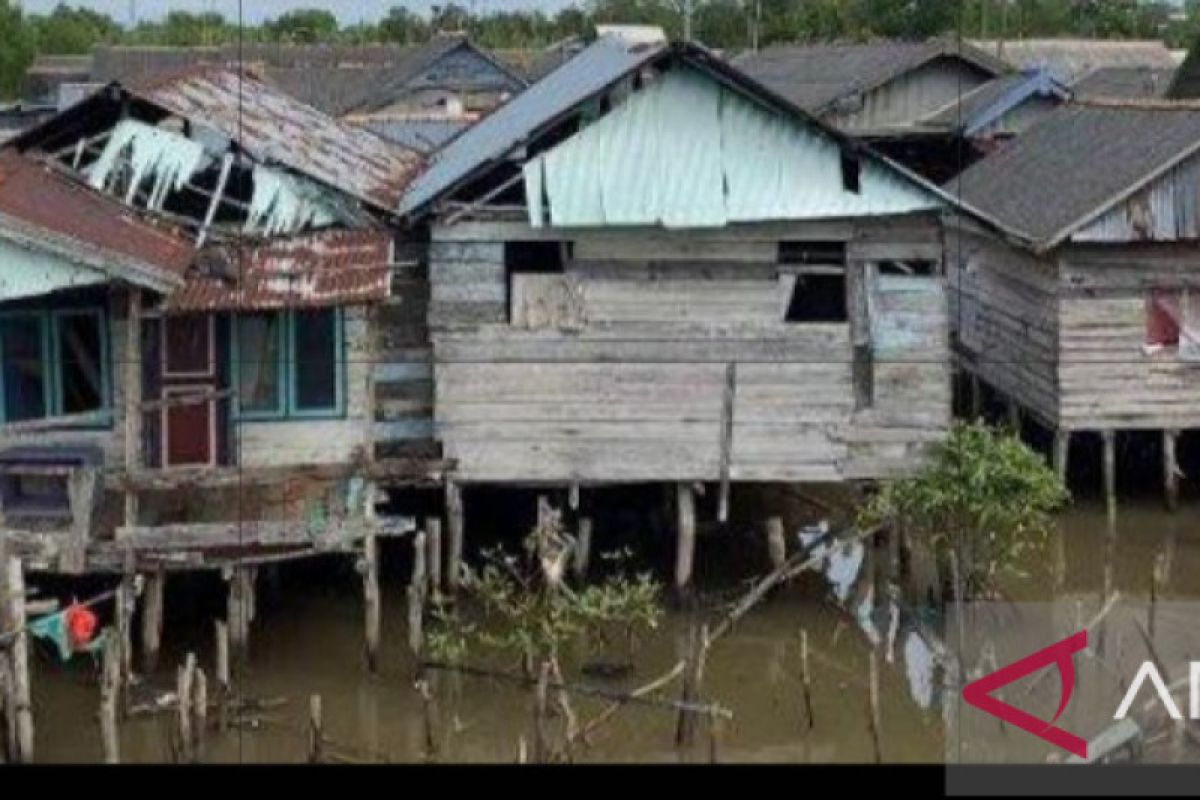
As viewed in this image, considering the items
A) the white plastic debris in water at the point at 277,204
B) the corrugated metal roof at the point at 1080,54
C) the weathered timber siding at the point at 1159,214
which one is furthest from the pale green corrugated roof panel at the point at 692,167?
the corrugated metal roof at the point at 1080,54

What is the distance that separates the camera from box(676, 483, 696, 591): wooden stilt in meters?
17.1

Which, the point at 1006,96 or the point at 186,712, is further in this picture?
the point at 1006,96

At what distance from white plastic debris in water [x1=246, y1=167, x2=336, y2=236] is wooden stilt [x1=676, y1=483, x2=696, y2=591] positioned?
4.35 m

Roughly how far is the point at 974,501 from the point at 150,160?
7.94 metres

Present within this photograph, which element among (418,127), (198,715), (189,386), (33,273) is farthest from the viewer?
(418,127)

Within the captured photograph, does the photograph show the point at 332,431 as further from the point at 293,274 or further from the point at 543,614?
the point at 543,614

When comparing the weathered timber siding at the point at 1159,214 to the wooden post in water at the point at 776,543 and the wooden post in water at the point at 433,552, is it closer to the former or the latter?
the wooden post in water at the point at 776,543

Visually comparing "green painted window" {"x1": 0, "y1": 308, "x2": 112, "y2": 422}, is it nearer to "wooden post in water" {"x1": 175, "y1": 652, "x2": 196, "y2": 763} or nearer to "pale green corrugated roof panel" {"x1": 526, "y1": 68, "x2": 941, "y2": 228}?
"wooden post in water" {"x1": 175, "y1": 652, "x2": 196, "y2": 763}

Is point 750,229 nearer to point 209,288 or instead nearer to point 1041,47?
point 209,288

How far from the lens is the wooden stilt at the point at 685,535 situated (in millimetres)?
17078

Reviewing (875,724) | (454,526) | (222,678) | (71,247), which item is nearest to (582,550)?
(454,526)

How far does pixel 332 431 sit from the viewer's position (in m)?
16.1

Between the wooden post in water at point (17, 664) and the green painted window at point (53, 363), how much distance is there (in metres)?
2.35

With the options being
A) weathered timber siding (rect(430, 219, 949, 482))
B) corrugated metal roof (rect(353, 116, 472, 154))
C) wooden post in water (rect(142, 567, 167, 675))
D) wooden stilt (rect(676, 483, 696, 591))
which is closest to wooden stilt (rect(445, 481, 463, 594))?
weathered timber siding (rect(430, 219, 949, 482))
